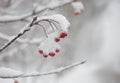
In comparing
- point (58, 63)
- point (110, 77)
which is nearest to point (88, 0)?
point (110, 77)

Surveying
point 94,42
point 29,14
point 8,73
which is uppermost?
point 94,42

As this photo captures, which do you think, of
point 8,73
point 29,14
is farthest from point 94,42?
point 8,73

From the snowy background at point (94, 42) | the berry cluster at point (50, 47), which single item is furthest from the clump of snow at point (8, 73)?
the snowy background at point (94, 42)

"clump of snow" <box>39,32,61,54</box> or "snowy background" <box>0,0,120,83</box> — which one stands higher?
"snowy background" <box>0,0,120,83</box>

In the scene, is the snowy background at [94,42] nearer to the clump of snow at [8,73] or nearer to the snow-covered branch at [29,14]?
the snow-covered branch at [29,14]

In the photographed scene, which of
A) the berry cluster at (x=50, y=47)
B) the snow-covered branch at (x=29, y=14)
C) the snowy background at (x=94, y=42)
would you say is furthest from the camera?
the snowy background at (x=94, y=42)

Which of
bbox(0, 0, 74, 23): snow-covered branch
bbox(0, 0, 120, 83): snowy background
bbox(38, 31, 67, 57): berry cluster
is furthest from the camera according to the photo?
bbox(0, 0, 120, 83): snowy background

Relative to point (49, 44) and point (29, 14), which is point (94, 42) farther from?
point (49, 44)

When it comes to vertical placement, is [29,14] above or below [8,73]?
above

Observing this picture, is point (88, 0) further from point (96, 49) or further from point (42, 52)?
point (42, 52)

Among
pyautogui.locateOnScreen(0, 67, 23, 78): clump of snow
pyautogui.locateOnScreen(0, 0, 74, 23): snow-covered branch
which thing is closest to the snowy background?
pyautogui.locateOnScreen(0, 0, 74, 23): snow-covered branch

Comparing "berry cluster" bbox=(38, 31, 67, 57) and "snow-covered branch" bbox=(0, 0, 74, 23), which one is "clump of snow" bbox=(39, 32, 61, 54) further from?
"snow-covered branch" bbox=(0, 0, 74, 23)
